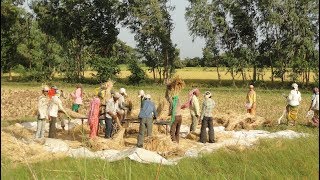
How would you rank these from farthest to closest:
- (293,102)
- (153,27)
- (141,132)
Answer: (153,27), (293,102), (141,132)

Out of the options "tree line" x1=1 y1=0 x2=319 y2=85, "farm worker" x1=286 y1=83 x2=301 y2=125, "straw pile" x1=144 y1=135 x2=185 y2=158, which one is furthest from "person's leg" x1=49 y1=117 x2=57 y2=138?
"tree line" x1=1 y1=0 x2=319 y2=85

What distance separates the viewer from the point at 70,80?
5612 cm

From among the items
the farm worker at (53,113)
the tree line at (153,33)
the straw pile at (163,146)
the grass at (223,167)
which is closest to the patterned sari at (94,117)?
the farm worker at (53,113)

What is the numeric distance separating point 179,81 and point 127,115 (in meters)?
2.93

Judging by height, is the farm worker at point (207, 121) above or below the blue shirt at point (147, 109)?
below

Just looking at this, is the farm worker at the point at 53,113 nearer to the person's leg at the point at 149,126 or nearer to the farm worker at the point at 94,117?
the farm worker at the point at 94,117

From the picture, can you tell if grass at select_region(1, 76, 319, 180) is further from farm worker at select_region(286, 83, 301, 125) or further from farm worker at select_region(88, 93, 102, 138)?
farm worker at select_region(286, 83, 301, 125)

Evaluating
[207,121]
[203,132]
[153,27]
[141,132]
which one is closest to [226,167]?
[141,132]

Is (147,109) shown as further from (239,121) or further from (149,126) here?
(239,121)

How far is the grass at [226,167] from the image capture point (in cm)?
579

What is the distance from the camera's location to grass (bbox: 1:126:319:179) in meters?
5.79

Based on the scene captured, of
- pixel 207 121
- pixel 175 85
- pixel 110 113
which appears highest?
pixel 175 85

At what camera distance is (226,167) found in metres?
7.18

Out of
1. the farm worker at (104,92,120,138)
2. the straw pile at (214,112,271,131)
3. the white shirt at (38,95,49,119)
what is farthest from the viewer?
the straw pile at (214,112,271,131)
